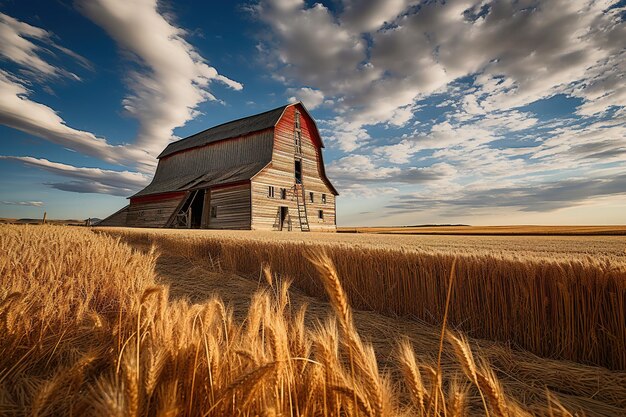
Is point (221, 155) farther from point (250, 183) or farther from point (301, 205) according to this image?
point (301, 205)

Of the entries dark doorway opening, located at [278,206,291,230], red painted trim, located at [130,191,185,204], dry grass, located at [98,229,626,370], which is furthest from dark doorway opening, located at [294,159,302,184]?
dry grass, located at [98,229,626,370]

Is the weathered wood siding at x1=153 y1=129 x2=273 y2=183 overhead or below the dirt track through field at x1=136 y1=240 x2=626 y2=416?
overhead

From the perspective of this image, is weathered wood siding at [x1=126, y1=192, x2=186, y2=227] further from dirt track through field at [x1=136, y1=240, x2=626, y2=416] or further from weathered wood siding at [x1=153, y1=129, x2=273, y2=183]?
dirt track through field at [x1=136, y1=240, x2=626, y2=416]

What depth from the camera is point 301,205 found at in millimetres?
23906

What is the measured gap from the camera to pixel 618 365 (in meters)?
2.31

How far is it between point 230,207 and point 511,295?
2012 cm

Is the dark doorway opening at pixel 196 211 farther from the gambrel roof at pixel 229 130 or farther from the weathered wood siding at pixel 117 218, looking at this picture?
the weathered wood siding at pixel 117 218

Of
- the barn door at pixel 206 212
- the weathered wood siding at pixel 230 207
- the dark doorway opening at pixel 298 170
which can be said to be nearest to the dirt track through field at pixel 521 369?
the weathered wood siding at pixel 230 207

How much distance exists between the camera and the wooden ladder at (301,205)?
23.2 meters

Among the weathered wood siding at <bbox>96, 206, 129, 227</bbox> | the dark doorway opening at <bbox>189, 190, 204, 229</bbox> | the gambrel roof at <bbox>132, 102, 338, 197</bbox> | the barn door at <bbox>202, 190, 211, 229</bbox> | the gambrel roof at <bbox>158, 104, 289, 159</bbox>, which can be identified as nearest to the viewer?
the barn door at <bbox>202, 190, 211, 229</bbox>

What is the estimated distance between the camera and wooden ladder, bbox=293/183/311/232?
23.2 meters

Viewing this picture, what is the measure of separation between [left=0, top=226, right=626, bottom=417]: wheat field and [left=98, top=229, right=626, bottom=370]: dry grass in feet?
0.66

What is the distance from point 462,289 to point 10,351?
12.4 feet

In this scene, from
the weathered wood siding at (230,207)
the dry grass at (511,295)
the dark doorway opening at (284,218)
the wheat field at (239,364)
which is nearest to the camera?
the wheat field at (239,364)
